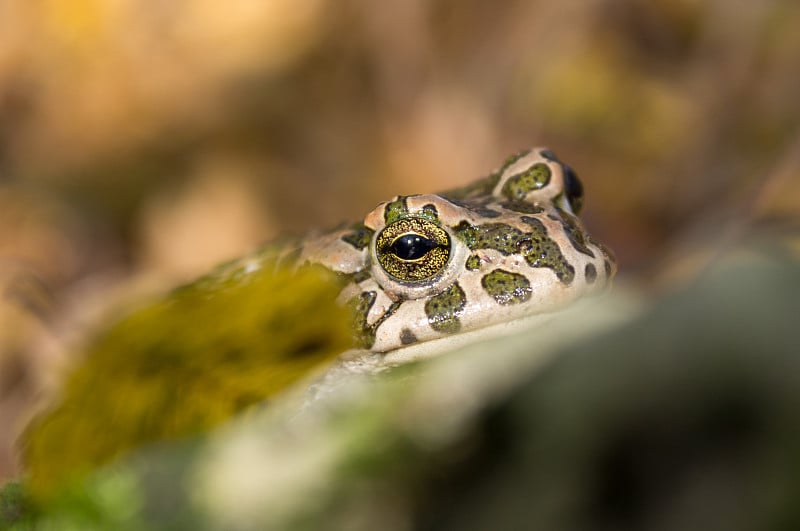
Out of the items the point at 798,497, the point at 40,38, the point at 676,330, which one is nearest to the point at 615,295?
the point at 676,330

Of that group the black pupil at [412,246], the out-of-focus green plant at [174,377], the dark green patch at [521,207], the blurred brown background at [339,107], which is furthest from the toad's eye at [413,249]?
the blurred brown background at [339,107]

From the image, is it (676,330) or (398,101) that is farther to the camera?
(398,101)

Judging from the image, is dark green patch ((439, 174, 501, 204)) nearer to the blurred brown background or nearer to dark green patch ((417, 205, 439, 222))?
dark green patch ((417, 205, 439, 222))

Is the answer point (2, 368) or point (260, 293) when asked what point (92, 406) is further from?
point (2, 368)

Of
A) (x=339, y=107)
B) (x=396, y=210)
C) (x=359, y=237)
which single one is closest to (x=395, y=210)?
(x=396, y=210)

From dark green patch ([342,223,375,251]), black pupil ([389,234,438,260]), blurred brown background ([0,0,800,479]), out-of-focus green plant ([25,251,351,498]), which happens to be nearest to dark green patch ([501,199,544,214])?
black pupil ([389,234,438,260])
